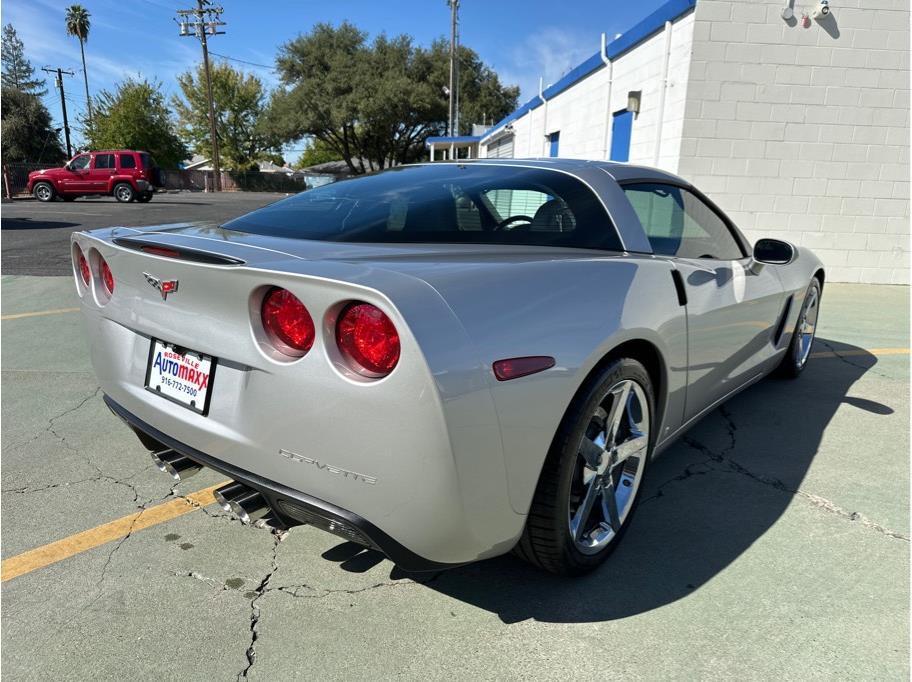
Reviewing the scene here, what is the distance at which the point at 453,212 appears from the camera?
7.95 ft

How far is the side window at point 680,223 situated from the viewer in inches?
107

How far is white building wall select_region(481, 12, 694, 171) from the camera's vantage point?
27.3 ft

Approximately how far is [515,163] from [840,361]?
3576 millimetres

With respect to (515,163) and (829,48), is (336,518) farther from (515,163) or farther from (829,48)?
(829,48)

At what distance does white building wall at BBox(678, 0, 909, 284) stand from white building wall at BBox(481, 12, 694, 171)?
0.88 ft

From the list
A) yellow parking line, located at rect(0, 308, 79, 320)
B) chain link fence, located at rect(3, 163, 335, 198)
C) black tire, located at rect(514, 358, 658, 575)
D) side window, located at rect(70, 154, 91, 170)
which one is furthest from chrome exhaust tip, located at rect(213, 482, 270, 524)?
chain link fence, located at rect(3, 163, 335, 198)

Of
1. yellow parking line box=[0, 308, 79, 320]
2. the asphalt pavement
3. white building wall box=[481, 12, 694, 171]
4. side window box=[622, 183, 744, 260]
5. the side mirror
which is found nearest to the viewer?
side window box=[622, 183, 744, 260]

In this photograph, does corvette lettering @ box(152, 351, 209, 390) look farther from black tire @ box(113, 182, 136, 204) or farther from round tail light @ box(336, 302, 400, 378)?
black tire @ box(113, 182, 136, 204)

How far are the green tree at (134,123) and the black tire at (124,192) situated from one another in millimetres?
30286

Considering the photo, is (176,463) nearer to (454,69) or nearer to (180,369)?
(180,369)

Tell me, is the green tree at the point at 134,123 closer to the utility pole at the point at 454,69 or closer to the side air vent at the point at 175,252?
the utility pole at the point at 454,69

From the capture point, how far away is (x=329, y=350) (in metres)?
1.60

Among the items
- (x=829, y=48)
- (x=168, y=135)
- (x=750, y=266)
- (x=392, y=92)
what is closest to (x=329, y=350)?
(x=750, y=266)

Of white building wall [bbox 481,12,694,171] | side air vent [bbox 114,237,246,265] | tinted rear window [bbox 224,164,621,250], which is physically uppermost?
white building wall [bbox 481,12,694,171]
